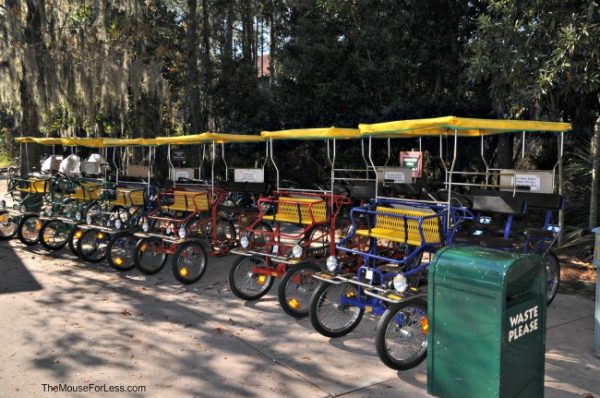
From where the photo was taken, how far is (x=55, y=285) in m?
6.68

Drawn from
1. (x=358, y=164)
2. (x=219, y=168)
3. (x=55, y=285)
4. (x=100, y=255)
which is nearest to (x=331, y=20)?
(x=358, y=164)

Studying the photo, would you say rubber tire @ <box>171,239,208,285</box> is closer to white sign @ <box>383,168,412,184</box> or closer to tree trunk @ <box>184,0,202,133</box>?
white sign @ <box>383,168,412,184</box>

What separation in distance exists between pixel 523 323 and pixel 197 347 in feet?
9.38

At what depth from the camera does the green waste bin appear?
2.95 m

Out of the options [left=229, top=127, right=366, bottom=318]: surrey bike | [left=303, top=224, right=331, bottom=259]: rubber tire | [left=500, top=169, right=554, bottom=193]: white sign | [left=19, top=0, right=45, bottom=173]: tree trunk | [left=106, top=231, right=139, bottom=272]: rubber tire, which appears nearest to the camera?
[left=229, top=127, right=366, bottom=318]: surrey bike

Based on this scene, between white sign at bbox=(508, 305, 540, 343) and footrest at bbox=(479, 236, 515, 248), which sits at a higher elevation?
footrest at bbox=(479, 236, 515, 248)

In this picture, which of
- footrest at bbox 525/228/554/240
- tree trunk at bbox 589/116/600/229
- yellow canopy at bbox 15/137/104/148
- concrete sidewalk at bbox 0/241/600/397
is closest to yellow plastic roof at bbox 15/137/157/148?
yellow canopy at bbox 15/137/104/148

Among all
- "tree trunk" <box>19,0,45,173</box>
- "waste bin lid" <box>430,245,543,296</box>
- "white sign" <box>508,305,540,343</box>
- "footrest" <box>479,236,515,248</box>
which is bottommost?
"white sign" <box>508,305,540,343</box>

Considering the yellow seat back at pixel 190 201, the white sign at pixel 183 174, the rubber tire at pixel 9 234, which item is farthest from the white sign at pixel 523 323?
the rubber tire at pixel 9 234

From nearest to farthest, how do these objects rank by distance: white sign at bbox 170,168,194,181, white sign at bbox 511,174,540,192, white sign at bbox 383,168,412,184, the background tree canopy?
1. white sign at bbox 511,174,540,192
2. white sign at bbox 383,168,412,184
3. white sign at bbox 170,168,194,181
4. the background tree canopy

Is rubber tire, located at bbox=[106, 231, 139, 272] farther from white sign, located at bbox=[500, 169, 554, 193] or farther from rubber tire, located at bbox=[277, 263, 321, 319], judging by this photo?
white sign, located at bbox=[500, 169, 554, 193]

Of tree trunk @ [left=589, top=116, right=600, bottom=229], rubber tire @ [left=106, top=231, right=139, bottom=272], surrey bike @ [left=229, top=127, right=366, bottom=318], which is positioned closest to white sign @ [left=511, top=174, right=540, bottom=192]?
surrey bike @ [left=229, top=127, right=366, bottom=318]

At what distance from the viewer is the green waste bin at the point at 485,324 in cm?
295

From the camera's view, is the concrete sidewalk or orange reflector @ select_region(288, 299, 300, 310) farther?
orange reflector @ select_region(288, 299, 300, 310)
